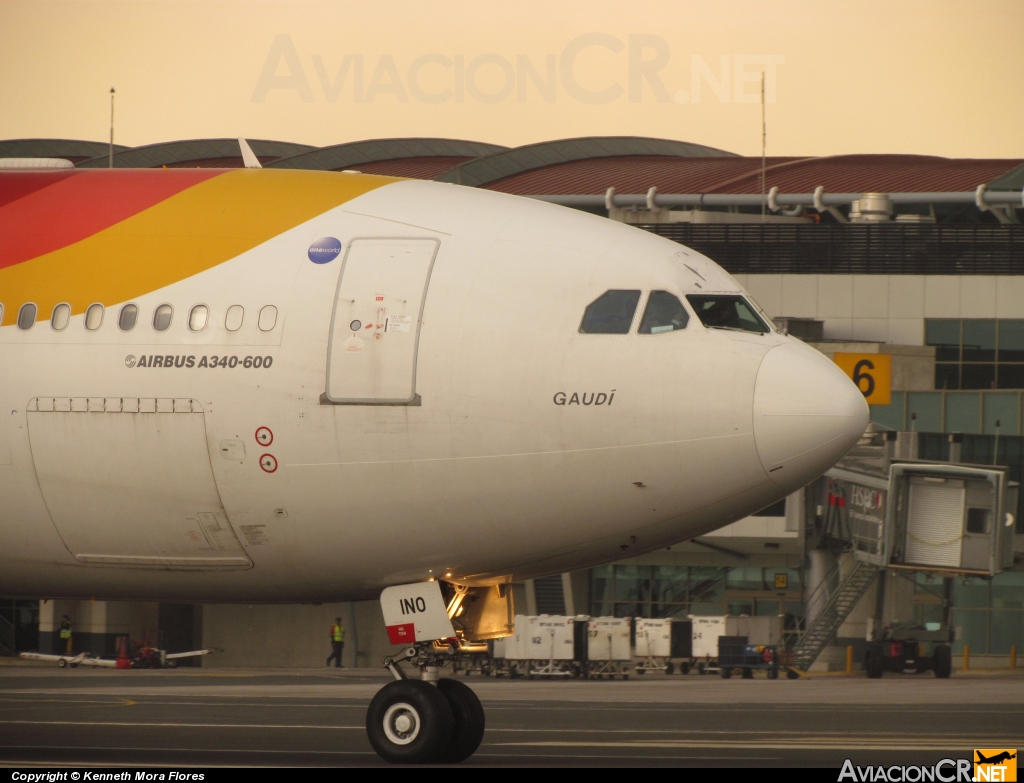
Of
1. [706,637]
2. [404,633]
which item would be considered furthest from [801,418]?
[706,637]

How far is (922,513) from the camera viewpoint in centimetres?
4397

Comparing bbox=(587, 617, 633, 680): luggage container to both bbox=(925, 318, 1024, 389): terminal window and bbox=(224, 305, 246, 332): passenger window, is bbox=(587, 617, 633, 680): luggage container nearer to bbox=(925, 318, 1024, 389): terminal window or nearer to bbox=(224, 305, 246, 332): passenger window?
bbox=(925, 318, 1024, 389): terminal window

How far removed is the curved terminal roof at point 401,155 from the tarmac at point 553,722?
39717 millimetres

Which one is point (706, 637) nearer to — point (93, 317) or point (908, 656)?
point (908, 656)

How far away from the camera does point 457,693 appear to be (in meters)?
14.9

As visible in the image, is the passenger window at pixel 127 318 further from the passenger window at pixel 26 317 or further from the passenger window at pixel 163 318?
the passenger window at pixel 26 317

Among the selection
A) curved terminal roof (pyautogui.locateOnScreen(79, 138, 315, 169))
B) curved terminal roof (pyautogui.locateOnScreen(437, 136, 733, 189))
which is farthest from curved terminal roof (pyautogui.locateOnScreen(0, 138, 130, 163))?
curved terminal roof (pyautogui.locateOnScreen(437, 136, 733, 189))

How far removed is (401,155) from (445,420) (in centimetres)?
6825

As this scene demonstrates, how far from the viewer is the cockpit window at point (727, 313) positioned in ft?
44.8

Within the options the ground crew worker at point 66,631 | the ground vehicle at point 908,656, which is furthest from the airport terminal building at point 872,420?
the ground vehicle at point 908,656

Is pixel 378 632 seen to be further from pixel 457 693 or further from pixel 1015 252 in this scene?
pixel 457 693

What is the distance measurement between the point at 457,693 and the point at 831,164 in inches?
2596

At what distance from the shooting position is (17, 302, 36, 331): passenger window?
14336mm

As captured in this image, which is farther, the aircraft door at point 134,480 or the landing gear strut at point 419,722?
the landing gear strut at point 419,722
